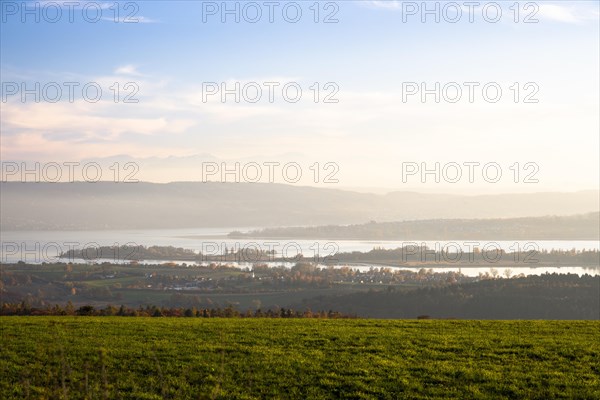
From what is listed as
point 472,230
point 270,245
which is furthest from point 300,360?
point 472,230

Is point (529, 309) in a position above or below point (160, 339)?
below

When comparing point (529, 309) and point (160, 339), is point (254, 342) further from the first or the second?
point (529, 309)

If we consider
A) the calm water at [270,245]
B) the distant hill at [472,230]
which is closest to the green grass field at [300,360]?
the calm water at [270,245]

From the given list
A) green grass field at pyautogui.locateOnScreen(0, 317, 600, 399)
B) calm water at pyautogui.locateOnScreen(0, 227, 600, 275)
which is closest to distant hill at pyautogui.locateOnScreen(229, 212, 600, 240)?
calm water at pyautogui.locateOnScreen(0, 227, 600, 275)

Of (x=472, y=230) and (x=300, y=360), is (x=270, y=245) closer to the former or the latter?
(x=472, y=230)

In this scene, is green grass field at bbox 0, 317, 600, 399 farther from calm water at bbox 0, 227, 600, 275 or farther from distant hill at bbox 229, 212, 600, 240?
distant hill at bbox 229, 212, 600, 240

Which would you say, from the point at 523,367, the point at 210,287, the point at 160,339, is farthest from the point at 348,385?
the point at 210,287

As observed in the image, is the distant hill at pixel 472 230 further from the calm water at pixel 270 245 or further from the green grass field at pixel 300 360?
the green grass field at pixel 300 360
